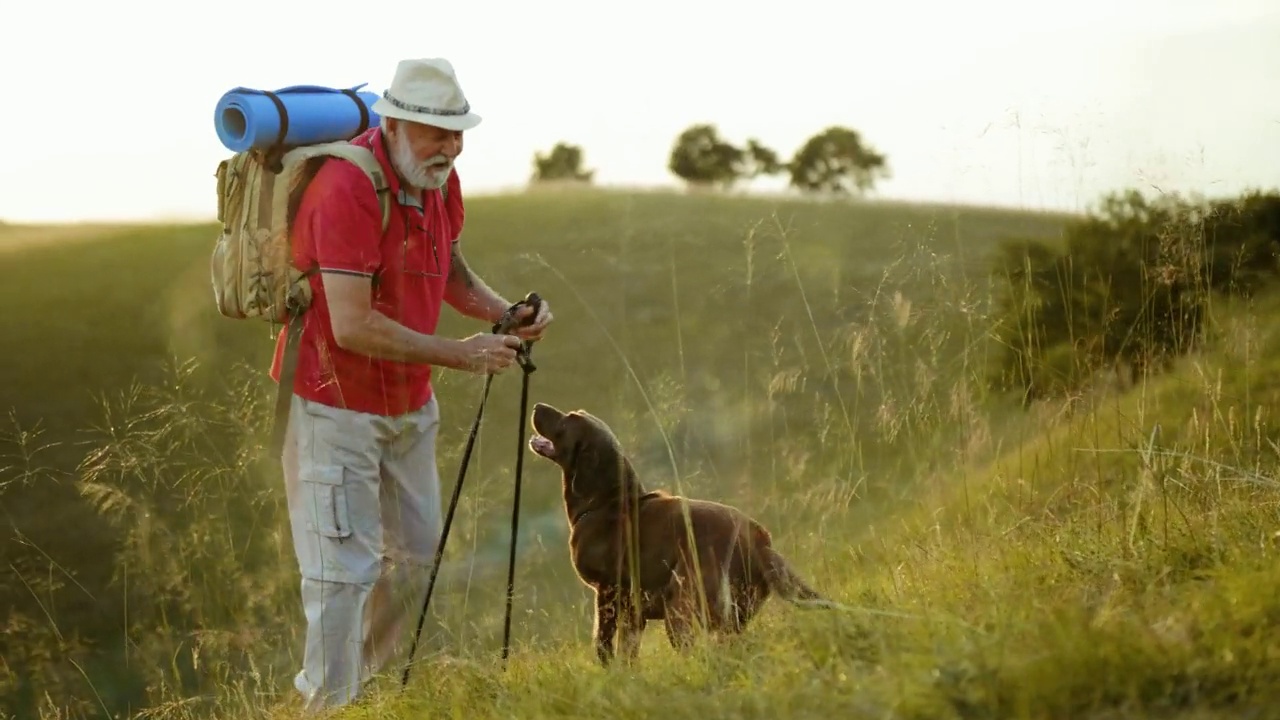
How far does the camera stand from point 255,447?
6039 mm

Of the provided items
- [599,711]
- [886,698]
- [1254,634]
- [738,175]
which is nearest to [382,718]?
[599,711]

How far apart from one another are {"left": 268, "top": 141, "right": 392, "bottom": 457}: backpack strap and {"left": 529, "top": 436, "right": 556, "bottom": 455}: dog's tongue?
0.94 metres

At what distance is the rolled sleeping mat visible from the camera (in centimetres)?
524

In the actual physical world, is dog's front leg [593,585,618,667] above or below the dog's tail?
below

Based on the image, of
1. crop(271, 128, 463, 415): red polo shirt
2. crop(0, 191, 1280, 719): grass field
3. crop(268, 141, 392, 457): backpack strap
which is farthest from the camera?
crop(268, 141, 392, 457): backpack strap

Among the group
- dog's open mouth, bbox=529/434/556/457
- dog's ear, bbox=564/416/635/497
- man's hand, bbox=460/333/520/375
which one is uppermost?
man's hand, bbox=460/333/520/375

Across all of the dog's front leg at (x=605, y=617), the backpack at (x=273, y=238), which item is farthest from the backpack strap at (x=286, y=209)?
the dog's front leg at (x=605, y=617)

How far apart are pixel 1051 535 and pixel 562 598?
25.6 feet

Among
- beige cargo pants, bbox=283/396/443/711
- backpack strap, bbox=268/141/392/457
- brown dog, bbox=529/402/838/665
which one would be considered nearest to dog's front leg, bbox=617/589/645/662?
brown dog, bbox=529/402/838/665

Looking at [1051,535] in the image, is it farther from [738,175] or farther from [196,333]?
[738,175]

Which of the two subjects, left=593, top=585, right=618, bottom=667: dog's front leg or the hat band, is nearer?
the hat band

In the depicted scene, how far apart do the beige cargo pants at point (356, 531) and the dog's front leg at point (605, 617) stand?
71cm

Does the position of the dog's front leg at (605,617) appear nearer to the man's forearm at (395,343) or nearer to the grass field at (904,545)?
the grass field at (904,545)

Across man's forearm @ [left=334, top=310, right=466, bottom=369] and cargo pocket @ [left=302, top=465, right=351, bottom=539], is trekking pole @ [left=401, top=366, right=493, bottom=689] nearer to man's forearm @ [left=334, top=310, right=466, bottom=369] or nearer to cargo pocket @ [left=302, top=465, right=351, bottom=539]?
man's forearm @ [left=334, top=310, right=466, bottom=369]
